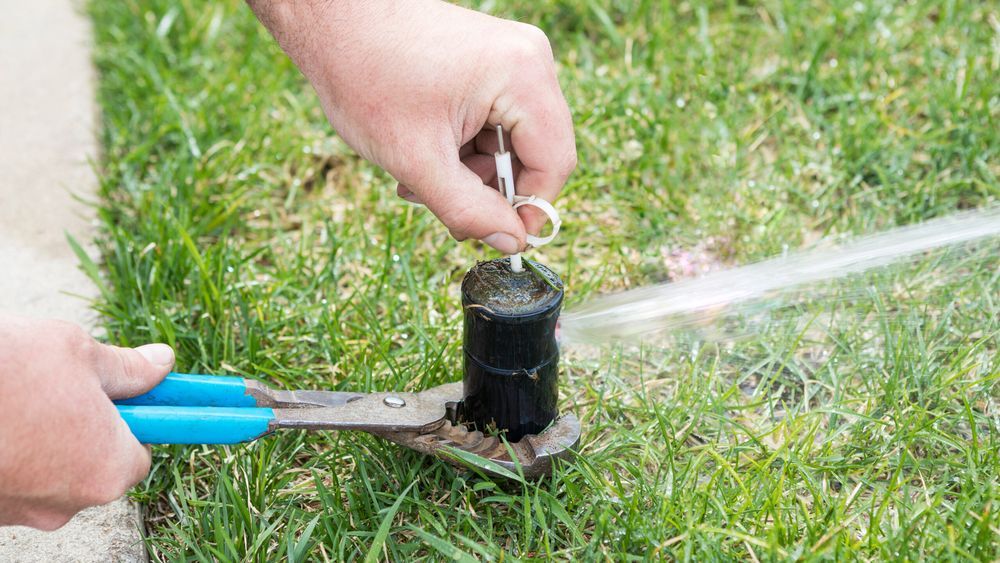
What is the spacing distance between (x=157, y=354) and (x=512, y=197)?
2.13ft

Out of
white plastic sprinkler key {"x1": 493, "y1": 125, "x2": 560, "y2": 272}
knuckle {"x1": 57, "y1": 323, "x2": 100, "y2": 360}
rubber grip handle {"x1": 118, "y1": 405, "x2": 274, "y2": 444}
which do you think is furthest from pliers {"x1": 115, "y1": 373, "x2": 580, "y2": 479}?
white plastic sprinkler key {"x1": 493, "y1": 125, "x2": 560, "y2": 272}

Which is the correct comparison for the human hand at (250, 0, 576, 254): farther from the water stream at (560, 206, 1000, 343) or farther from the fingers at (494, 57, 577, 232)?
the water stream at (560, 206, 1000, 343)

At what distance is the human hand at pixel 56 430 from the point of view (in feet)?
4.30

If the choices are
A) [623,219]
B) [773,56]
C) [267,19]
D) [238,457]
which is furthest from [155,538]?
[773,56]

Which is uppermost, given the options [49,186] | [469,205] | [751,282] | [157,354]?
[469,205]

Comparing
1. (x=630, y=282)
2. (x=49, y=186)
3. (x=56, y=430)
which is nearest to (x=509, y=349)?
(x=56, y=430)

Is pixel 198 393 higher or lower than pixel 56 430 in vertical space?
lower

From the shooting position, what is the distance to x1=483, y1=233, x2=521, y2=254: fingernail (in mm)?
1658

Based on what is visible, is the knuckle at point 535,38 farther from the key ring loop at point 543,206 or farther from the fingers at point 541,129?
the key ring loop at point 543,206

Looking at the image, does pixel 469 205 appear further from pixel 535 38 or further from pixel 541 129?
pixel 535 38

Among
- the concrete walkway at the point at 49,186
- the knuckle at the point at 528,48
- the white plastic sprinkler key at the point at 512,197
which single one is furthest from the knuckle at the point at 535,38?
the concrete walkway at the point at 49,186

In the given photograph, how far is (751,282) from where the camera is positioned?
2348 mm

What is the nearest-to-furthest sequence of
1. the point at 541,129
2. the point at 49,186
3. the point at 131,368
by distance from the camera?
the point at 131,368 → the point at 541,129 → the point at 49,186

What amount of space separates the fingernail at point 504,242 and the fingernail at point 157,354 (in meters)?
0.57
